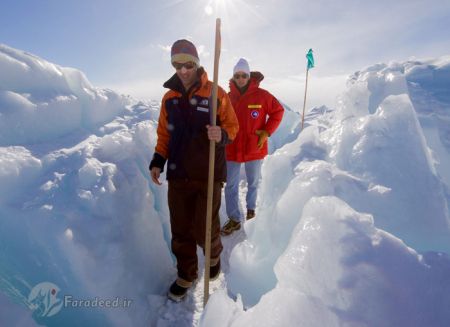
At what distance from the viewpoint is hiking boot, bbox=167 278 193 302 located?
2506 millimetres

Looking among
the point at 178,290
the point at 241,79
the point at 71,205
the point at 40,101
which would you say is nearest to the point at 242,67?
the point at 241,79

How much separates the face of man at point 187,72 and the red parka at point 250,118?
1.34m

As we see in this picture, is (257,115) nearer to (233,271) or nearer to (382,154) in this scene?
(382,154)

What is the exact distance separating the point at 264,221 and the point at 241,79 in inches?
76.8

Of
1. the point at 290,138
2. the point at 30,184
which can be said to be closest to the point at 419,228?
the point at 30,184

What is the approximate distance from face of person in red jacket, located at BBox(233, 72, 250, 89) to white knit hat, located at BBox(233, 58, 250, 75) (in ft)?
0.12

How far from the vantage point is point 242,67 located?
3.59 metres

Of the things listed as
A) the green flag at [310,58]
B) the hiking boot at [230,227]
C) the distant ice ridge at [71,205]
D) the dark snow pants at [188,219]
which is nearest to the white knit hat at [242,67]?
the distant ice ridge at [71,205]

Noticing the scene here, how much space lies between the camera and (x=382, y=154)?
2289 mm

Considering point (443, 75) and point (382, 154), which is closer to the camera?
point (382, 154)

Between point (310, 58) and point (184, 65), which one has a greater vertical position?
point (310, 58)

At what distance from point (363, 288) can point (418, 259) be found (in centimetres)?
32

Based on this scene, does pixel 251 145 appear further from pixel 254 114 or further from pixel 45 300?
pixel 45 300

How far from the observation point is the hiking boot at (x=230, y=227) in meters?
3.62
